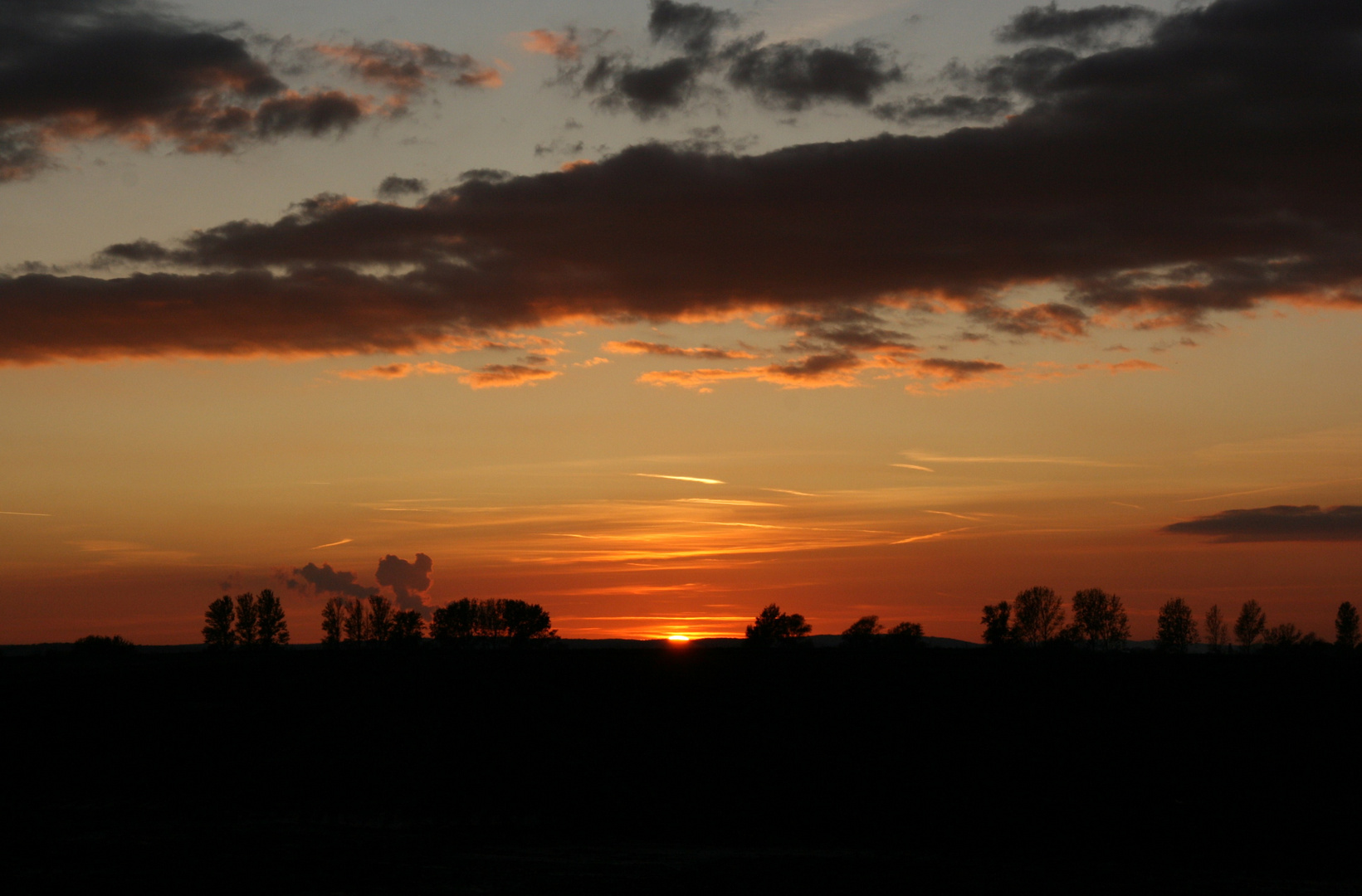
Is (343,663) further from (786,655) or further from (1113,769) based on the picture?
(1113,769)

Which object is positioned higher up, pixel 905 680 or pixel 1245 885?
pixel 905 680

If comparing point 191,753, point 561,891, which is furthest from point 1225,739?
point 191,753

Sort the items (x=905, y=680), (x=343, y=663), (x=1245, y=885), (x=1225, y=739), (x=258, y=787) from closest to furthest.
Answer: (x=1245, y=885)
(x=258, y=787)
(x=1225, y=739)
(x=905, y=680)
(x=343, y=663)

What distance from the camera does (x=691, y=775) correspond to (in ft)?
177

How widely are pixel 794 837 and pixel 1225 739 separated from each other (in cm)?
2607

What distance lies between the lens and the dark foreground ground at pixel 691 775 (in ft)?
129

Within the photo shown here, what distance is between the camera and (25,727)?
2491 inches

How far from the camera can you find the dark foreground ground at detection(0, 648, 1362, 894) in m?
39.2

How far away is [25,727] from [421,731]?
73.2 feet

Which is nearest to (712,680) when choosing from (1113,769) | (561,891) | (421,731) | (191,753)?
(421,731)

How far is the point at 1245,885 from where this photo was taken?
37875 mm

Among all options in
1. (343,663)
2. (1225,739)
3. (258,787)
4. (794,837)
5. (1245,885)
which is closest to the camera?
(1245,885)

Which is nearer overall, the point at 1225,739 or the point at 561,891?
the point at 561,891

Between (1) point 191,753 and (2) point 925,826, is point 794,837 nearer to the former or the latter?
(2) point 925,826
